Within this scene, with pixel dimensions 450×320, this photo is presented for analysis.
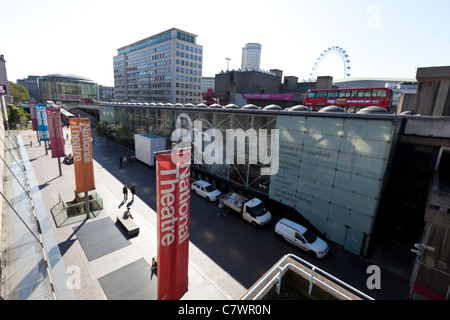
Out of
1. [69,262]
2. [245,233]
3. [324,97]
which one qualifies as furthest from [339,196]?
[324,97]

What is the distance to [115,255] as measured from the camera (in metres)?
11.9

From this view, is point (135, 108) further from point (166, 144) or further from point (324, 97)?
point (324, 97)

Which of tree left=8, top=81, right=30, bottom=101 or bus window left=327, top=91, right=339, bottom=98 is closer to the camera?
bus window left=327, top=91, right=339, bottom=98

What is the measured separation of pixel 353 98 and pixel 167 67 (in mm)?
71530

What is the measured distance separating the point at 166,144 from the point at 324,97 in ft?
67.1

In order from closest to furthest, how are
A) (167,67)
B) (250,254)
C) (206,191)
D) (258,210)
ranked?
(250,254), (258,210), (206,191), (167,67)

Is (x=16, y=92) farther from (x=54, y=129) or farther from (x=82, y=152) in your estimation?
(x=82, y=152)

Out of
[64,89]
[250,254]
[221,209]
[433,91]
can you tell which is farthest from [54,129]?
[64,89]

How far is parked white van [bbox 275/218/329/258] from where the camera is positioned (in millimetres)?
12523

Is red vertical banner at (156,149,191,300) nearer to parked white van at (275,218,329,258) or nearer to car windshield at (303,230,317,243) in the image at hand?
parked white van at (275,218,329,258)

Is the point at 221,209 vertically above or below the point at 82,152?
below

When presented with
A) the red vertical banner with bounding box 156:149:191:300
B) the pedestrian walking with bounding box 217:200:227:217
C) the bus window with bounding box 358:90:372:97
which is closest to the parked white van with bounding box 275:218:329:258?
the pedestrian walking with bounding box 217:200:227:217

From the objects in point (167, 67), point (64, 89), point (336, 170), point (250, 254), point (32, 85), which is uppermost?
point (167, 67)

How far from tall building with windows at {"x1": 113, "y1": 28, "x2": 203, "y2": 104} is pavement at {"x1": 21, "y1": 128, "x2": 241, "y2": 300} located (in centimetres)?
6277
